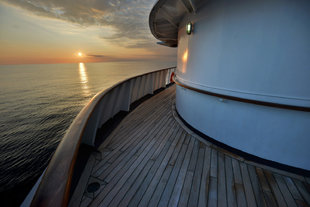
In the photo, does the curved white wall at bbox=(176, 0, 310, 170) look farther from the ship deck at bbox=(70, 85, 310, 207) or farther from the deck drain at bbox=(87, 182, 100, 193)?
the deck drain at bbox=(87, 182, 100, 193)

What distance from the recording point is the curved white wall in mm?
1720

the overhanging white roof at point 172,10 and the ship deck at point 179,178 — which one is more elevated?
the overhanging white roof at point 172,10

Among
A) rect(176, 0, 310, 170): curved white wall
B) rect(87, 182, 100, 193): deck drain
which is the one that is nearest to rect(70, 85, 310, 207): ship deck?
rect(87, 182, 100, 193): deck drain

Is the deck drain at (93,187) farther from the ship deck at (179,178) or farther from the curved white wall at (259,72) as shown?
the curved white wall at (259,72)

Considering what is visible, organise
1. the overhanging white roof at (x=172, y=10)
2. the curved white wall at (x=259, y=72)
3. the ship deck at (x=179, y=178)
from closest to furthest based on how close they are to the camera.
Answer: the ship deck at (x=179, y=178)
the curved white wall at (x=259, y=72)
the overhanging white roof at (x=172, y=10)

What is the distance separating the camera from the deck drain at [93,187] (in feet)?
5.31

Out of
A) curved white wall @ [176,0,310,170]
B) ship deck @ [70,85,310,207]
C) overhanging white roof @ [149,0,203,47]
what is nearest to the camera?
ship deck @ [70,85,310,207]

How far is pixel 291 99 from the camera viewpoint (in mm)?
1787

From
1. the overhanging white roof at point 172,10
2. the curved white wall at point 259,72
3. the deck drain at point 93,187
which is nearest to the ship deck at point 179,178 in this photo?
the deck drain at point 93,187

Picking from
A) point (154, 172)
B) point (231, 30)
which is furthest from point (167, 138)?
point (231, 30)

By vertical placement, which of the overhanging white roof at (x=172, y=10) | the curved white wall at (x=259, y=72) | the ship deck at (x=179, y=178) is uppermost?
the overhanging white roof at (x=172, y=10)

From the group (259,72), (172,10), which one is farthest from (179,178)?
(172,10)

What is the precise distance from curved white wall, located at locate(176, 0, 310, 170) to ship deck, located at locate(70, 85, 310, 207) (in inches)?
14.9

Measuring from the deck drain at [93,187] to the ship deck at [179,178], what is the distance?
0.10ft
